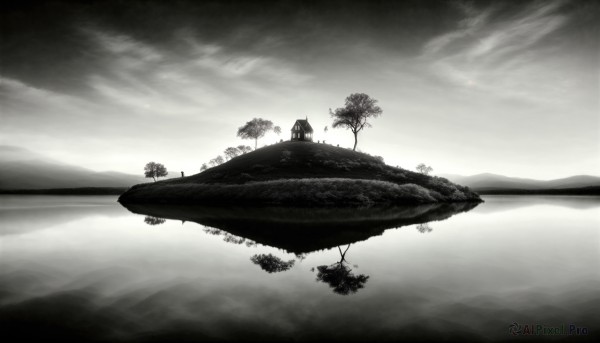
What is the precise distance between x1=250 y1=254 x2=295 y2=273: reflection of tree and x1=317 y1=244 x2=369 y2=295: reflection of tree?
1.08 metres

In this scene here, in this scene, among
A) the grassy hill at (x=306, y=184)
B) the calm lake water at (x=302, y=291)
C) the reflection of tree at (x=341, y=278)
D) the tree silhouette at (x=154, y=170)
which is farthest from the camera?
the tree silhouette at (x=154, y=170)

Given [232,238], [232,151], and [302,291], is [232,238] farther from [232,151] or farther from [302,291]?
[232,151]

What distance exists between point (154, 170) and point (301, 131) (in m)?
76.9

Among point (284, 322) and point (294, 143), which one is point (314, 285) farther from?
point (294, 143)

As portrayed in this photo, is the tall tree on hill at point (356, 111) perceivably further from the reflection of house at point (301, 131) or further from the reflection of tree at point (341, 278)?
the reflection of tree at point (341, 278)

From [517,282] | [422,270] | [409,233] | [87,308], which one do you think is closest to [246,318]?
[87,308]

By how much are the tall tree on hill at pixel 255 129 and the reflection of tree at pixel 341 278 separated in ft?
400

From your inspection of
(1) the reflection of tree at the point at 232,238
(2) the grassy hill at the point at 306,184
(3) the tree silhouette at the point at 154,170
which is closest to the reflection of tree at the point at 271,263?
(1) the reflection of tree at the point at 232,238

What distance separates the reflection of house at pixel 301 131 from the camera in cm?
12588

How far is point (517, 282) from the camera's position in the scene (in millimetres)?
7609

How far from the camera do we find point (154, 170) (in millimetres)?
145875

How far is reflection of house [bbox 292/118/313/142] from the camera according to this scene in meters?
126

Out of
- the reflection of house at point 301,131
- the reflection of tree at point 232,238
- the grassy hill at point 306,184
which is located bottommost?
the reflection of tree at point 232,238

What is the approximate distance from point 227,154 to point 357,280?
144 metres
